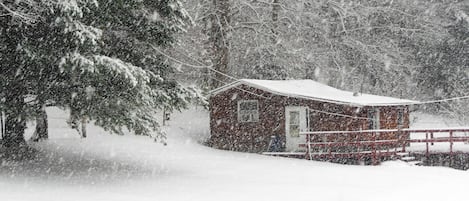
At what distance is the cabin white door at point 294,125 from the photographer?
80.5ft

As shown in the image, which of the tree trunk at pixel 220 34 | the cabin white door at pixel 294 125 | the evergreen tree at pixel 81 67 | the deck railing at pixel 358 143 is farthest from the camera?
the tree trunk at pixel 220 34

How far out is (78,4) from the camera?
47.2 ft

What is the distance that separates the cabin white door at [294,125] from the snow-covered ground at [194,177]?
2.09 metres

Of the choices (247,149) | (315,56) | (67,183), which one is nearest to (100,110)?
(67,183)

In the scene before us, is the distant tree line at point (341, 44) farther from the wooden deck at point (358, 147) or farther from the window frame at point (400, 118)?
the wooden deck at point (358, 147)

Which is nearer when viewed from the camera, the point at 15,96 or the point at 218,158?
the point at 15,96

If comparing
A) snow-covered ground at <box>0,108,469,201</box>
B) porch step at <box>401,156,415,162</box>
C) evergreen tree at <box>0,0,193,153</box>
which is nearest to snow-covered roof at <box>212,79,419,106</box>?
porch step at <box>401,156,415,162</box>

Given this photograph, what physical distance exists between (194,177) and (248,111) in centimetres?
907

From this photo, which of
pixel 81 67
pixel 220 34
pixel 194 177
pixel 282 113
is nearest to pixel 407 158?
pixel 282 113

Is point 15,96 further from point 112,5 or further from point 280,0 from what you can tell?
point 280,0

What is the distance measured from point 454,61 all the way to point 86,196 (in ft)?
104

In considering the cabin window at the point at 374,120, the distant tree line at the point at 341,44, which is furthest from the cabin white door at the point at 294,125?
the distant tree line at the point at 341,44

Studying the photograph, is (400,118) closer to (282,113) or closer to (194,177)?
(282,113)

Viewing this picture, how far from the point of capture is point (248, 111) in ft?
84.5
